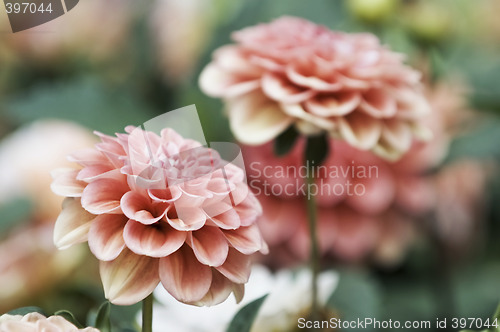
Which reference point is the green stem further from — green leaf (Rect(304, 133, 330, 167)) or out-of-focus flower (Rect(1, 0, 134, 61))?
out-of-focus flower (Rect(1, 0, 134, 61))

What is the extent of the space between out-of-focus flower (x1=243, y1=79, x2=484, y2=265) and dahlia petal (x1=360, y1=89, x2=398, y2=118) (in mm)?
112

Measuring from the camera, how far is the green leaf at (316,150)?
0.98 feet

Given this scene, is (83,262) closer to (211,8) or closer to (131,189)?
(131,189)

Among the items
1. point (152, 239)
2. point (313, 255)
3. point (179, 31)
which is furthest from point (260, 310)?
point (179, 31)

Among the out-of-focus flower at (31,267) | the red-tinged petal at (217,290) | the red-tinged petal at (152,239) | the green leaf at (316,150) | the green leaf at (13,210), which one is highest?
the red-tinged petal at (152,239)

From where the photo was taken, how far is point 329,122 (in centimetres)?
28

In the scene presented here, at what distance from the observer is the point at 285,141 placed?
298 mm

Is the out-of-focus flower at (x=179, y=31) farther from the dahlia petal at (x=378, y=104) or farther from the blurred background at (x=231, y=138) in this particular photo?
the dahlia petal at (x=378, y=104)

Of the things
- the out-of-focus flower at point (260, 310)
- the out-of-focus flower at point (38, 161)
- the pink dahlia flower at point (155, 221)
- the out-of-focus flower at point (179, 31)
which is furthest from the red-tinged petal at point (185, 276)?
the out-of-focus flower at point (179, 31)

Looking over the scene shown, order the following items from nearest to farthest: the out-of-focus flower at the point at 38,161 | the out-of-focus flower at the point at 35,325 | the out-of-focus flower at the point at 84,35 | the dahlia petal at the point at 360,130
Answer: the out-of-focus flower at the point at 35,325 → the dahlia petal at the point at 360,130 → the out-of-focus flower at the point at 38,161 → the out-of-focus flower at the point at 84,35

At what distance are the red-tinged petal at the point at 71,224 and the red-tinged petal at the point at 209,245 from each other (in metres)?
0.03

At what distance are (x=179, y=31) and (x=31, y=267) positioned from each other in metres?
0.33

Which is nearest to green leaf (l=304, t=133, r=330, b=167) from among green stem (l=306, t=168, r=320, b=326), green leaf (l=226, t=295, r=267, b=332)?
green stem (l=306, t=168, r=320, b=326)

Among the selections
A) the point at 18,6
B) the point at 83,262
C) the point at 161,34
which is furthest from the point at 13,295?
the point at 161,34
